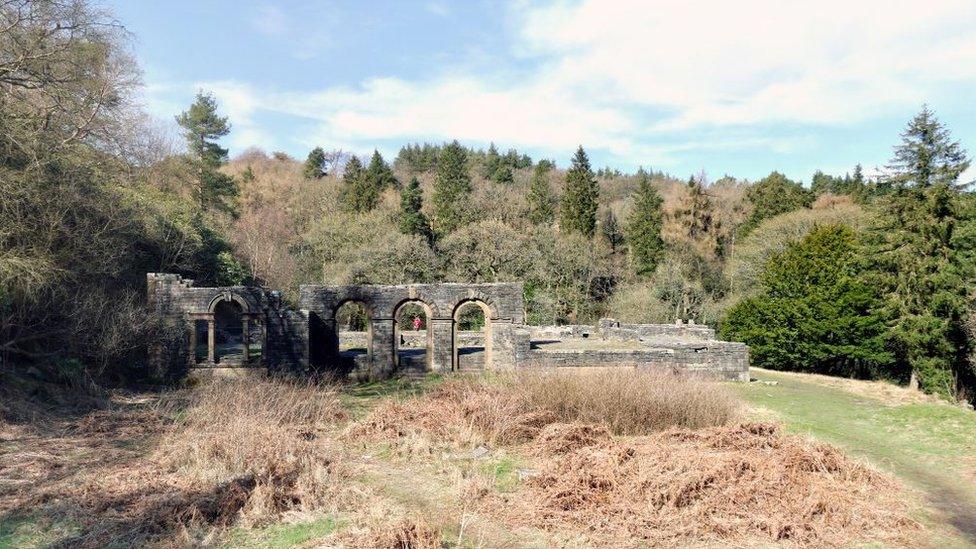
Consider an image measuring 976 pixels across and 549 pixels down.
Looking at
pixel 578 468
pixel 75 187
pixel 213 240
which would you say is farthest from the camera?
pixel 213 240

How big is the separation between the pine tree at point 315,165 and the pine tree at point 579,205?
22.9 m

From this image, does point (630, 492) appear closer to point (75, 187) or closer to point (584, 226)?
point (75, 187)

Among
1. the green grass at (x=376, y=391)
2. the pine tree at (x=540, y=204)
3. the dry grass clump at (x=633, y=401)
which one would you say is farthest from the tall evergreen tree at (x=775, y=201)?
the dry grass clump at (x=633, y=401)

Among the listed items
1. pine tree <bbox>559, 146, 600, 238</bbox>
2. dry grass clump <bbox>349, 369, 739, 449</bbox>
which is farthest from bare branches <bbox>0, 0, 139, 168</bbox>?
pine tree <bbox>559, 146, 600, 238</bbox>

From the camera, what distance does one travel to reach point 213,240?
26.8 meters

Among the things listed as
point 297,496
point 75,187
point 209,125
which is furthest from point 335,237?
point 297,496

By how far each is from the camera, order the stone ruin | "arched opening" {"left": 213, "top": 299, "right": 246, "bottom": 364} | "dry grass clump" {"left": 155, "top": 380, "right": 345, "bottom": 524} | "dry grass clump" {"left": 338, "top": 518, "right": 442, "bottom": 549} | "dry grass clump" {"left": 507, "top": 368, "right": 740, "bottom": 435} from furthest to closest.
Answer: "arched opening" {"left": 213, "top": 299, "right": 246, "bottom": 364}, the stone ruin, "dry grass clump" {"left": 507, "top": 368, "right": 740, "bottom": 435}, "dry grass clump" {"left": 155, "top": 380, "right": 345, "bottom": 524}, "dry grass clump" {"left": 338, "top": 518, "right": 442, "bottom": 549}

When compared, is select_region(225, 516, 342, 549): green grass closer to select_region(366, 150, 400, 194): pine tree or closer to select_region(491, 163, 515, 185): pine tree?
select_region(366, 150, 400, 194): pine tree

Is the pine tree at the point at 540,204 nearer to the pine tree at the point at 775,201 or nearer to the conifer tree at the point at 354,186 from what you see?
the conifer tree at the point at 354,186

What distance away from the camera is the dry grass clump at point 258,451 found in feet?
24.3

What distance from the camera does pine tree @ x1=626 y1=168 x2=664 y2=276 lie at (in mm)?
36844

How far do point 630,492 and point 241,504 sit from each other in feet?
14.0

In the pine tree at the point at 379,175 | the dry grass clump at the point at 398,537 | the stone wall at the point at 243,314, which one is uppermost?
the pine tree at the point at 379,175

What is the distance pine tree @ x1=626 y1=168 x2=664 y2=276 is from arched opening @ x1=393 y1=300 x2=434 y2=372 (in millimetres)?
12774
